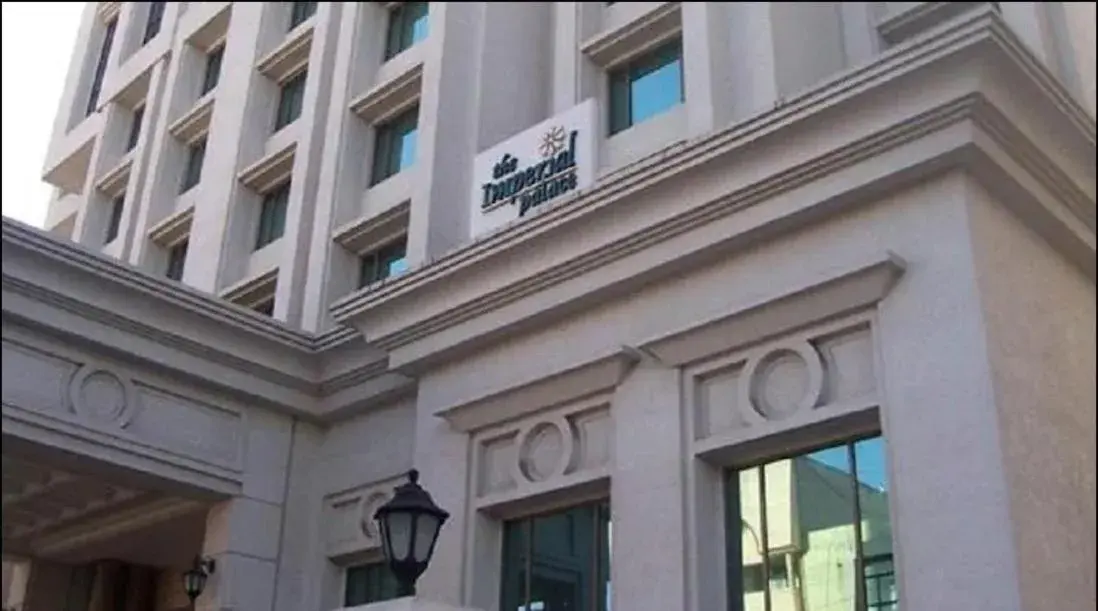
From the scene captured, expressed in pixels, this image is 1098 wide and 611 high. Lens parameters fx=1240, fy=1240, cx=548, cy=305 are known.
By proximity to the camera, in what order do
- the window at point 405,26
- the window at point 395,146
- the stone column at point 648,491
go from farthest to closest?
the window at point 405,26, the window at point 395,146, the stone column at point 648,491

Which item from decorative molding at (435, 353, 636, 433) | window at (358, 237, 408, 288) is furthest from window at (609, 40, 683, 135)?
decorative molding at (435, 353, 636, 433)

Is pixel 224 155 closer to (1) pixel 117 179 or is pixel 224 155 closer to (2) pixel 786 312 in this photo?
(1) pixel 117 179

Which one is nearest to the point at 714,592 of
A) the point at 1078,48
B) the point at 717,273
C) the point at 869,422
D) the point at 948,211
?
the point at 869,422

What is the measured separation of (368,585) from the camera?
10047 mm

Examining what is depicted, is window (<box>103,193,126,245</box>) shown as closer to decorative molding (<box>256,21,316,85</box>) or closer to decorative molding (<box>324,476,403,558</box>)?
decorative molding (<box>256,21,316,85</box>)

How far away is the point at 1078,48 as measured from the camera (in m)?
12.8

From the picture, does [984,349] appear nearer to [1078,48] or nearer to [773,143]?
[773,143]

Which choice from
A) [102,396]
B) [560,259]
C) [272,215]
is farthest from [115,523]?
[272,215]

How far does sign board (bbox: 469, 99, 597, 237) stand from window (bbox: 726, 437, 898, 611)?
14.8 feet

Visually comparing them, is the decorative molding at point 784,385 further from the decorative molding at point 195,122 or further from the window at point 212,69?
the window at point 212,69

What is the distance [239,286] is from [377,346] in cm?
721

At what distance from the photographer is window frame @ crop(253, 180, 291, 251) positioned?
1711cm

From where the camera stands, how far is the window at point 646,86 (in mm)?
13766

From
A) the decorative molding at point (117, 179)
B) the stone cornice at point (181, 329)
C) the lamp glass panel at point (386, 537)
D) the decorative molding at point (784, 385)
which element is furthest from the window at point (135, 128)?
the lamp glass panel at point (386, 537)
